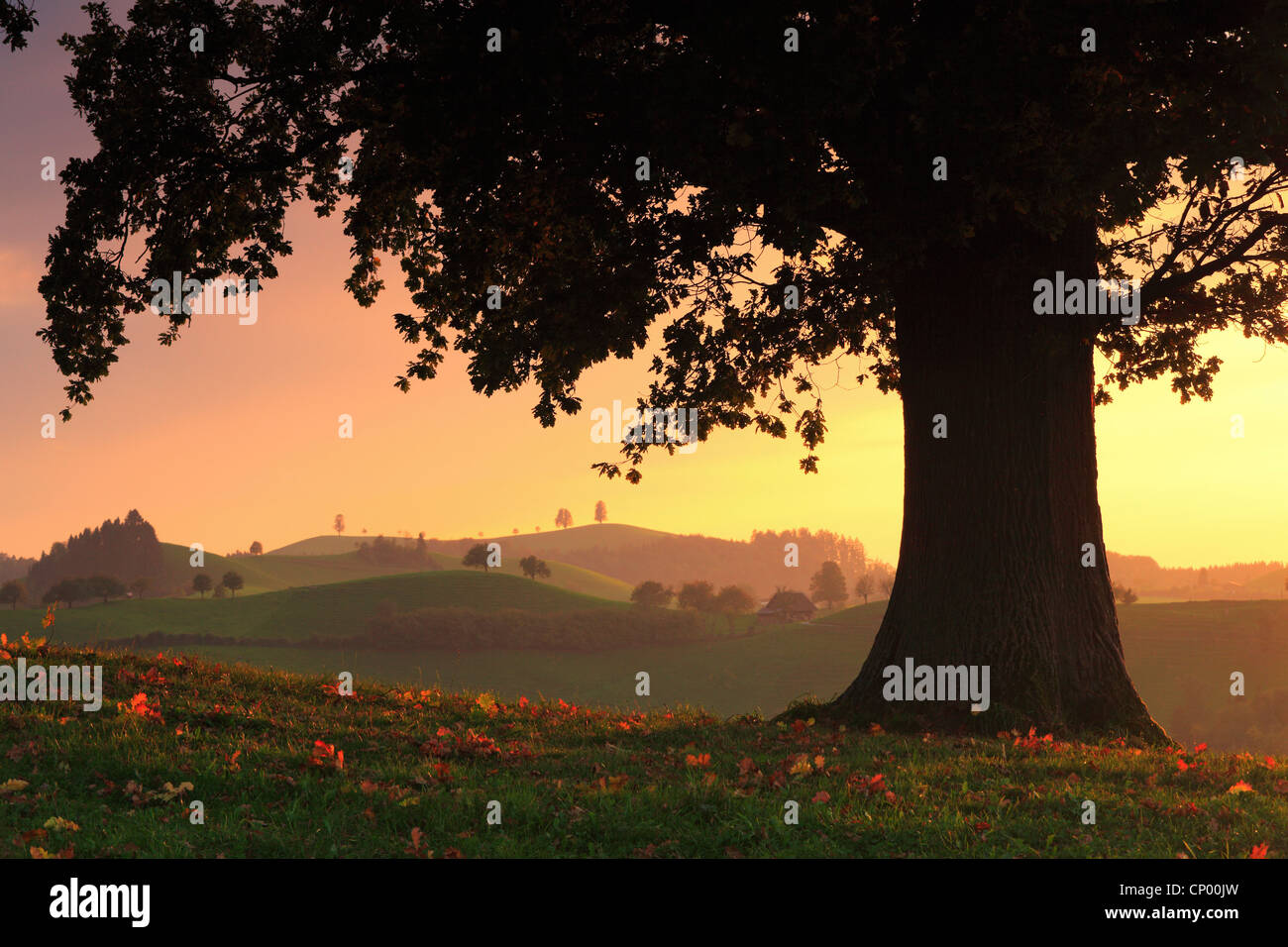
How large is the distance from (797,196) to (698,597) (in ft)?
570

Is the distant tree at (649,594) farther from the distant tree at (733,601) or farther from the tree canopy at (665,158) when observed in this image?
the tree canopy at (665,158)

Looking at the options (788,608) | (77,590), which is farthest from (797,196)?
(788,608)

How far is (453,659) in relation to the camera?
128625 mm

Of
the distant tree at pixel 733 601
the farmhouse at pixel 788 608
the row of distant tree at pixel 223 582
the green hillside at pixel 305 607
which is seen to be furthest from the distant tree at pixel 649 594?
the row of distant tree at pixel 223 582

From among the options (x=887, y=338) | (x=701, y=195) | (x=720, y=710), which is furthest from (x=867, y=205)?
(x=720, y=710)

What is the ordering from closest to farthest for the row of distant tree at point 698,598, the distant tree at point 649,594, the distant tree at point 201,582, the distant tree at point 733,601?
the distant tree at point 201,582, the distant tree at point 649,594, the row of distant tree at point 698,598, the distant tree at point 733,601

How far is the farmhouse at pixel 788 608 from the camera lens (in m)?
167

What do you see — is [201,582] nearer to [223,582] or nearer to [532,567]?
[223,582]

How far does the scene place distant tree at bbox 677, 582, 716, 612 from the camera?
600 ft

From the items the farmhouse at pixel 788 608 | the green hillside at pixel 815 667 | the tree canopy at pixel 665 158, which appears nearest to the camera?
the tree canopy at pixel 665 158

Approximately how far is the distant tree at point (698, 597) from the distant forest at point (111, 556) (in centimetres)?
10259

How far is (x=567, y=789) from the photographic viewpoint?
885 cm

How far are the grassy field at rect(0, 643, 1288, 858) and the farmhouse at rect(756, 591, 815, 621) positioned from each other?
155 metres

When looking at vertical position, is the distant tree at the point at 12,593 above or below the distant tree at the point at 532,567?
below
